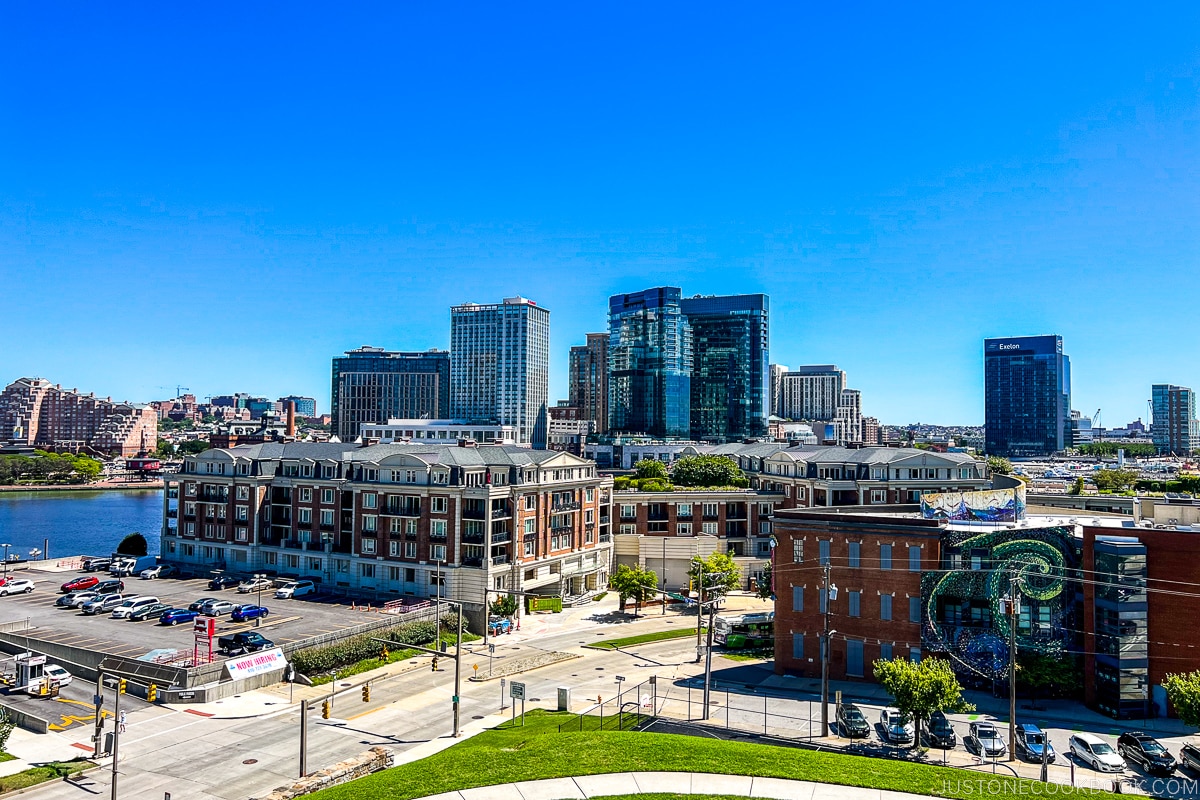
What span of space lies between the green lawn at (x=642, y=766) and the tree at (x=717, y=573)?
39390 mm

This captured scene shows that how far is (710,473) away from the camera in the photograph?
108625mm

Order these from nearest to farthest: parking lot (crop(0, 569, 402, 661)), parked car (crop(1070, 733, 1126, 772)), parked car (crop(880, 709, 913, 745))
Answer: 1. parked car (crop(1070, 733, 1126, 772))
2. parked car (crop(880, 709, 913, 745))
3. parking lot (crop(0, 569, 402, 661))

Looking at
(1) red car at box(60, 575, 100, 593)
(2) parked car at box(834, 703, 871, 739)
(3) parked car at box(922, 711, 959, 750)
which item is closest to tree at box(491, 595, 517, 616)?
(2) parked car at box(834, 703, 871, 739)

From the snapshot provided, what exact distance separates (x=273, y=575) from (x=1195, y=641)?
80.6 meters

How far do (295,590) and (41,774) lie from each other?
40074 mm

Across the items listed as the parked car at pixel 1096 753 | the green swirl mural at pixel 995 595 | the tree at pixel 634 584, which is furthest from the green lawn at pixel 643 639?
the parked car at pixel 1096 753

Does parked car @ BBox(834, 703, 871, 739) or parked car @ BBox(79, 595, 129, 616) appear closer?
parked car @ BBox(834, 703, 871, 739)

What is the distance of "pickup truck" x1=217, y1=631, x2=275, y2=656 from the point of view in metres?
57.6

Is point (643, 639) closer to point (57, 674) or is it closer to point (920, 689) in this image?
point (920, 689)

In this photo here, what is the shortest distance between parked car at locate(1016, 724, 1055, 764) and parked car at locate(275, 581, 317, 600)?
206 feet

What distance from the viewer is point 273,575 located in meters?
87.1

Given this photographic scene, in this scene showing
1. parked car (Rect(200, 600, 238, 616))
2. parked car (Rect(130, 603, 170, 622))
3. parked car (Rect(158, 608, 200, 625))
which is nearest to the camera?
parked car (Rect(158, 608, 200, 625))

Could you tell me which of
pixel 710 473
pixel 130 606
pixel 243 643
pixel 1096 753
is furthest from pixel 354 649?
pixel 710 473

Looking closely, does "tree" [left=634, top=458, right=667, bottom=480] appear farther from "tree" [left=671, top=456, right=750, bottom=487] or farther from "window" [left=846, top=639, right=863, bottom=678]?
"window" [left=846, top=639, right=863, bottom=678]
